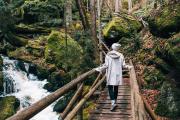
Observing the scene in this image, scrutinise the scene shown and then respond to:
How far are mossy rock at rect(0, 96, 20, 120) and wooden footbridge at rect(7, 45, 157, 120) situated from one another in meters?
7.08

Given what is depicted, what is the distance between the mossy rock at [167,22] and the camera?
511 inches

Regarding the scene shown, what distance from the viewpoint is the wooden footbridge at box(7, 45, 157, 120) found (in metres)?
3.79

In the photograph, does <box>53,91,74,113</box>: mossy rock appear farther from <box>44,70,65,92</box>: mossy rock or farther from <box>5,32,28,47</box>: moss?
<box>5,32,28,47</box>: moss

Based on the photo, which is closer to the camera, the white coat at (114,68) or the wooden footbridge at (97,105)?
the wooden footbridge at (97,105)

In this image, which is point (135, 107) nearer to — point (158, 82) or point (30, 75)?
point (158, 82)

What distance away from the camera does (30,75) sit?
77.5ft

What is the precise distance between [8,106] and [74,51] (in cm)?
472

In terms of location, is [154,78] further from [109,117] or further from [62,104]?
[109,117]

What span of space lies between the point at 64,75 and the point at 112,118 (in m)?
13.4

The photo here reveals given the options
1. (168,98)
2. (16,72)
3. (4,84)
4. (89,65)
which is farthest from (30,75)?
(168,98)

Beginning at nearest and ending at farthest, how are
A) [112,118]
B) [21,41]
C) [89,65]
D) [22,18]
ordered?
1. [112,118]
2. [89,65]
3. [21,41]
4. [22,18]

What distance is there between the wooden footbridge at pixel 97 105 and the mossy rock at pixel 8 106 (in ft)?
23.2

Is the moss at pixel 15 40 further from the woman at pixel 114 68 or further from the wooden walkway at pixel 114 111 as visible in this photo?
the woman at pixel 114 68

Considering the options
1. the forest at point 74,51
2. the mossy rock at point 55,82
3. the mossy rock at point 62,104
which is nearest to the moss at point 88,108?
the forest at point 74,51
